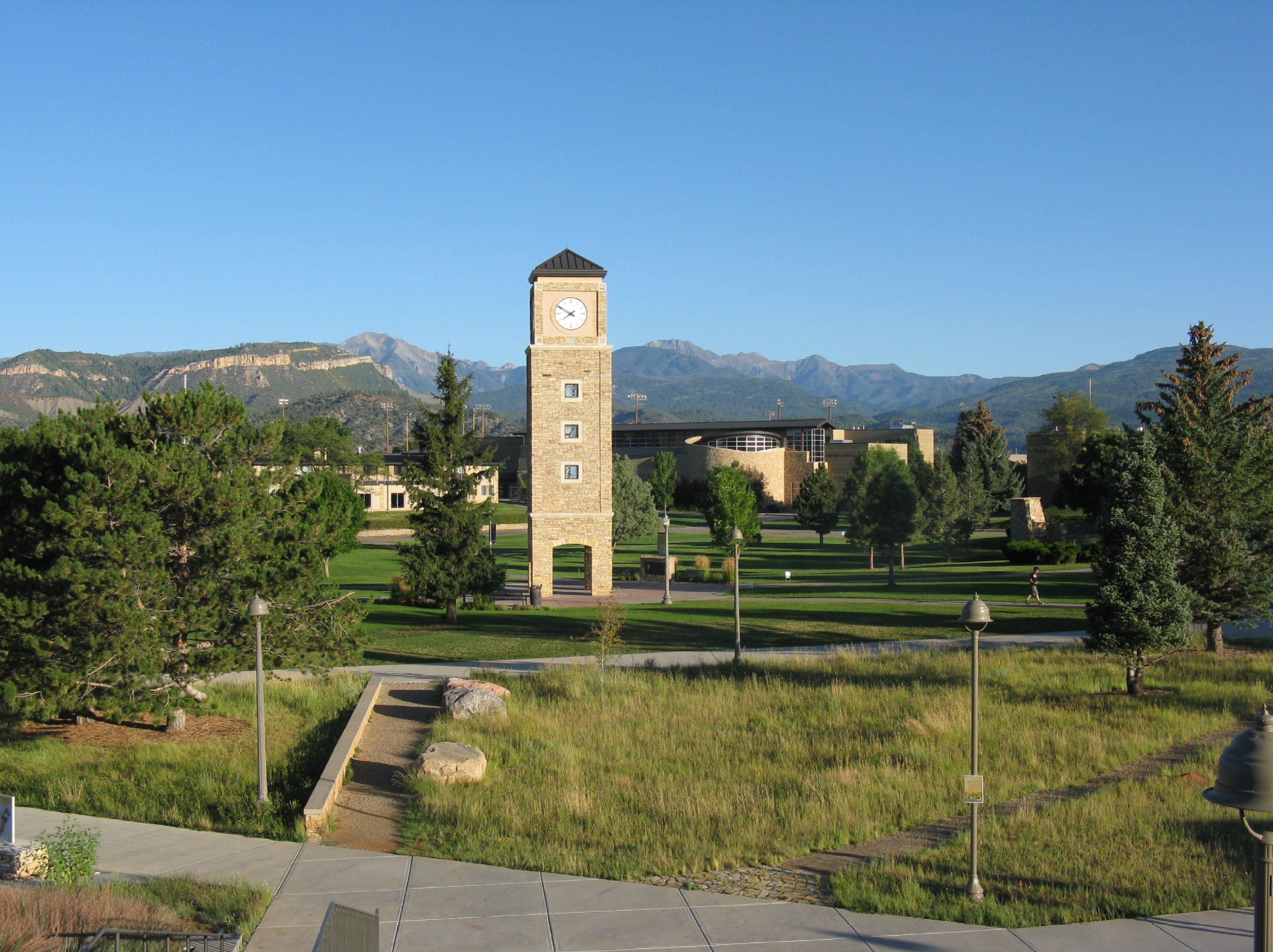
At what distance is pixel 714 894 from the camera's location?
33.2 ft

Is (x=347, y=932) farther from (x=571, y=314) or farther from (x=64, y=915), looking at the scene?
(x=571, y=314)

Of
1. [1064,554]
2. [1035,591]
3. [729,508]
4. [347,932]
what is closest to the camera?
[347,932]

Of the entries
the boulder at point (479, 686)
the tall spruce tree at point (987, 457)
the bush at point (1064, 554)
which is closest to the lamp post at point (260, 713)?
the boulder at point (479, 686)

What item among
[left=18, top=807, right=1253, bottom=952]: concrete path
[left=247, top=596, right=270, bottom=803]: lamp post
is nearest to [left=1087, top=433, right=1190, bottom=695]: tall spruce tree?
[left=18, top=807, right=1253, bottom=952]: concrete path

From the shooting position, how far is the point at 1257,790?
5215 millimetres

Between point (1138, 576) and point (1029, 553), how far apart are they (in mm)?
31238

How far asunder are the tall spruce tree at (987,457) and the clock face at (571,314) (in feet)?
134

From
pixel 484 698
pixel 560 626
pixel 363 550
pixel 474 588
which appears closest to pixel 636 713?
pixel 484 698

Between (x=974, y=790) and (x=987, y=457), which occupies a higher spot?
(x=987, y=457)

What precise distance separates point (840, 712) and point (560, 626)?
15149 mm

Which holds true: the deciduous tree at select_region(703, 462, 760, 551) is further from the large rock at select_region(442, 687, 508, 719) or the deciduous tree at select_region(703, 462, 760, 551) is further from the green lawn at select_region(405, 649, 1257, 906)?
the large rock at select_region(442, 687, 508, 719)

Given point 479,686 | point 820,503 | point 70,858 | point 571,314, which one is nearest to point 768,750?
point 479,686

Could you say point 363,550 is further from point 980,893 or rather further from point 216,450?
point 980,893

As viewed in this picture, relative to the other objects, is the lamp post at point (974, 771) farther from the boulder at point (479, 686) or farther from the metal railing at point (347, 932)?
the boulder at point (479, 686)
